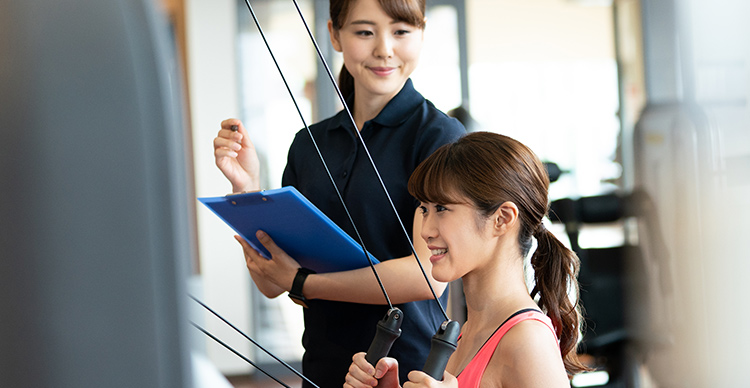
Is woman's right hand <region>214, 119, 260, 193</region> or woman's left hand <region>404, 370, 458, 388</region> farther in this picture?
woman's right hand <region>214, 119, 260, 193</region>

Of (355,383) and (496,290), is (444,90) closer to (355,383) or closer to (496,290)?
(496,290)

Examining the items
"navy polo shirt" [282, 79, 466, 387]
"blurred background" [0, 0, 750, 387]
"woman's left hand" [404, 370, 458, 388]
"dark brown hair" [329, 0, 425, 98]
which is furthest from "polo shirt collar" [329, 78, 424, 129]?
"blurred background" [0, 0, 750, 387]

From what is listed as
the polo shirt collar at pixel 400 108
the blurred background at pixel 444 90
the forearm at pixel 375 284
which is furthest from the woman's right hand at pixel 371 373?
the blurred background at pixel 444 90

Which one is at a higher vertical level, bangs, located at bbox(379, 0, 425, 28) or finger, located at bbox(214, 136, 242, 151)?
bangs, located at bbox(379, 0, 425, 28)

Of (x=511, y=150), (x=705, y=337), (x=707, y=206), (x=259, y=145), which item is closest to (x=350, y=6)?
(x=511, y=150)

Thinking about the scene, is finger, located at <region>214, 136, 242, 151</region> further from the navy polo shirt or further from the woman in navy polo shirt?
the navy polo shirt

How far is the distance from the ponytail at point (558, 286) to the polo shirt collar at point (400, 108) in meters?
0.27

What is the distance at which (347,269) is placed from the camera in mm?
1060

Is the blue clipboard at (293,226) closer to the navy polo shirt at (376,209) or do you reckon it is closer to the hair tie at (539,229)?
the navy polo shirt at (376,209)

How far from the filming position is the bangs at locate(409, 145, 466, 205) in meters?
0.97

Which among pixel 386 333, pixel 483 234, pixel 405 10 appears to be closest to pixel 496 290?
pixel 483 234

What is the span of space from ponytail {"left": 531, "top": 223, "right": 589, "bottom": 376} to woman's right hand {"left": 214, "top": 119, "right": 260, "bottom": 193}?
0.46 m

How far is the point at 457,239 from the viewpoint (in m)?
0.96

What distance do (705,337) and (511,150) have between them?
178 cm
